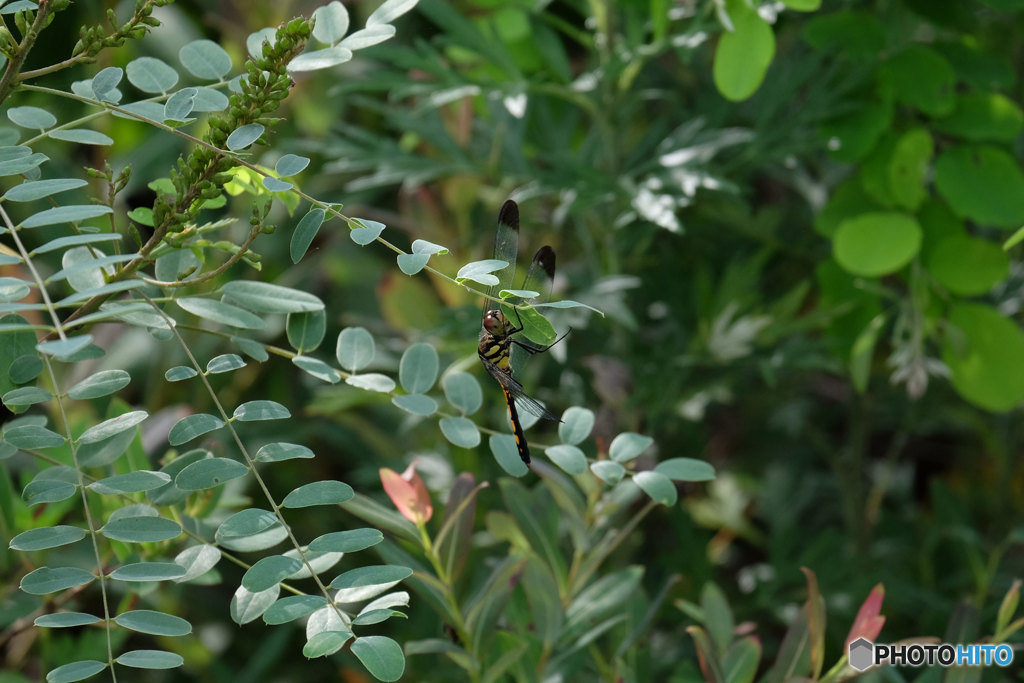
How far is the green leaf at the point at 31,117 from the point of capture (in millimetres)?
540

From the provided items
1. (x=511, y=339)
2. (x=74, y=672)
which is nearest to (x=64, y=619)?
(x=74, y=672)

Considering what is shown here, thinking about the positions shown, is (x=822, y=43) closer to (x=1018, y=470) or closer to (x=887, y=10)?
(x=887, y=10)

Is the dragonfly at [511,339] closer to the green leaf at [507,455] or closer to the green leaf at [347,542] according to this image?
the green leaf at [507,455]

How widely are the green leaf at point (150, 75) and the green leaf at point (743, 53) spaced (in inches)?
A: 16.9

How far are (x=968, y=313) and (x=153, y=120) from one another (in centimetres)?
73

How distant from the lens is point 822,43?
840 mm

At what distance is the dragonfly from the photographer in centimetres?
60

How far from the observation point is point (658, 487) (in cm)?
54

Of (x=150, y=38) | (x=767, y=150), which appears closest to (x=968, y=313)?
(x=767, y=150)

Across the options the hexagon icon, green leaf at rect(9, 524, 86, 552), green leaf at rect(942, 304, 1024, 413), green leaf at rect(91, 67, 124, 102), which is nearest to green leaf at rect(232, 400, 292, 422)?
green leaf at rect(9, 524, 86, 552)

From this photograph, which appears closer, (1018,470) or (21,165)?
(21,165)

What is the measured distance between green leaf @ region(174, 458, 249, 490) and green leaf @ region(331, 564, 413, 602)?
8 cm

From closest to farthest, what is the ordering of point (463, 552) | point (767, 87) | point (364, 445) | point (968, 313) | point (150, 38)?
point (463, 552) < point (968, 313) < point (767, 87) < point (364, 445) < point (150, 38)
